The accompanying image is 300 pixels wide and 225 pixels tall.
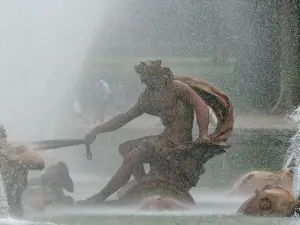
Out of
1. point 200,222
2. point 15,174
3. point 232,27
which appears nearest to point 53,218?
point 15,174

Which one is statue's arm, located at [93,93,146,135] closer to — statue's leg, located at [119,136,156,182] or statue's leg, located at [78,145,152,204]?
statue's leg, located at [119,136,156,182]

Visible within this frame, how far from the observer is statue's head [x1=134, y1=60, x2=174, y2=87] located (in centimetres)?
1091

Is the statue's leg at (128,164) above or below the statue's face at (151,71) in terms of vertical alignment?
below

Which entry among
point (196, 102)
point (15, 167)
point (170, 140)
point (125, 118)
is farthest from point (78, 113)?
point (15, 167)

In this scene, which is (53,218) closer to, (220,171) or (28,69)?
(220,171)

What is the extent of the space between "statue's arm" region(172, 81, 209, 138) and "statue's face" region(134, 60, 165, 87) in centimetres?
18

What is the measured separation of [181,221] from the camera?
9.16m

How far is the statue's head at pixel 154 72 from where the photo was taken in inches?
429

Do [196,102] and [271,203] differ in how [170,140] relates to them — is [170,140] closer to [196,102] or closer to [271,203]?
[196,102]

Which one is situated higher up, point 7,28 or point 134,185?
point 7,28

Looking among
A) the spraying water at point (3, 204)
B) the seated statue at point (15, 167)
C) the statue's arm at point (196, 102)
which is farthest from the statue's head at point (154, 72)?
the spraying water at point (3, 204)

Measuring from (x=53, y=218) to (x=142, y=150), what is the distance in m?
1.77

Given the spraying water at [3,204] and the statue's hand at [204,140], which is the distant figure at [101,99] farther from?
the spraying water at [3,204]

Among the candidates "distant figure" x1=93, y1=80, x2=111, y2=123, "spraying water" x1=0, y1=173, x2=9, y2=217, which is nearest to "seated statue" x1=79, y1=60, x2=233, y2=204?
"spraying water" x1=0, y1=173, x2=9, y2=217
